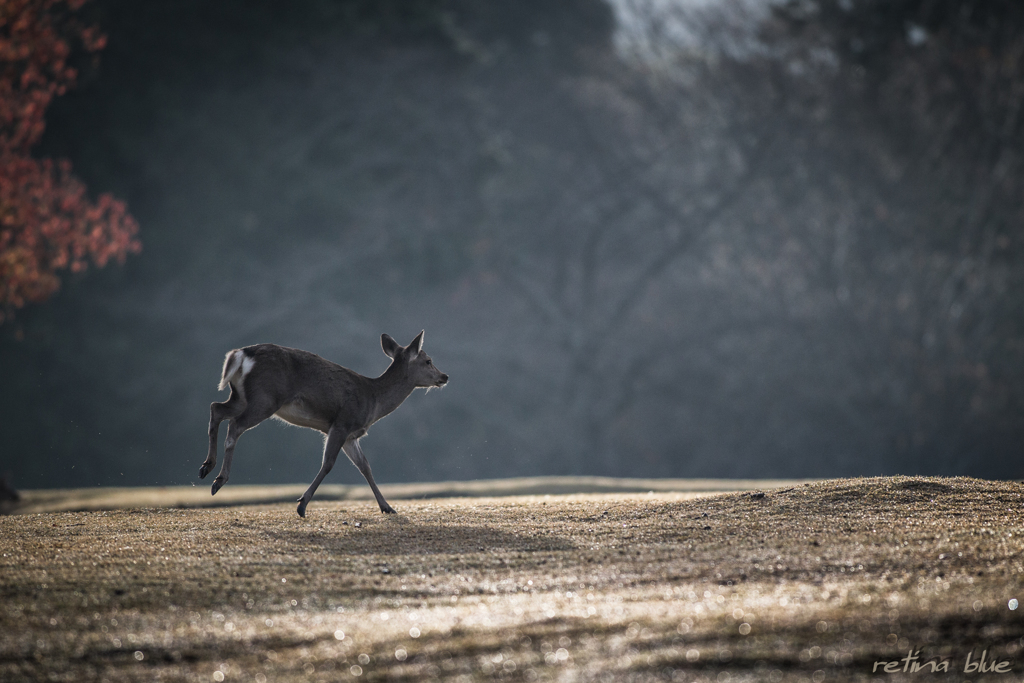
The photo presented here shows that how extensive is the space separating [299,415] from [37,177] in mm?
16198

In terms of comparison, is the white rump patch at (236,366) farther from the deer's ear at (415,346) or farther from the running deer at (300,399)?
the deer's ear at (415,346)

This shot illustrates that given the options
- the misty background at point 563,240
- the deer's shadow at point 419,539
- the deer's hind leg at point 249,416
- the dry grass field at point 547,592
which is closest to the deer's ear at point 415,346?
the deer's hind leg at point 249,416

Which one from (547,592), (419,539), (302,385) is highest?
(302,385)

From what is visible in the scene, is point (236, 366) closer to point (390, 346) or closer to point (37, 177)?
point (390, 346)

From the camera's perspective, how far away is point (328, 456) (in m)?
9.05

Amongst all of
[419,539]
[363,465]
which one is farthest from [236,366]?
[419,539]

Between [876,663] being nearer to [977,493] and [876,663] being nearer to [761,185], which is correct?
[977,493]

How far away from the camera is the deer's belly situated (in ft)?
29.8

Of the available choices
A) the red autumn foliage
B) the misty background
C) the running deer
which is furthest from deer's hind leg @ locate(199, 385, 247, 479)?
the misty background

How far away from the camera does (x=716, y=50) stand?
102 ft

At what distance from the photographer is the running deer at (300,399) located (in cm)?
874

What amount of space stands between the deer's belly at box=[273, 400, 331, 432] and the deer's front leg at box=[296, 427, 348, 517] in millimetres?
158

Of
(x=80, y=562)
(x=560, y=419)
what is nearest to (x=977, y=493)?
(x=80, y=562)

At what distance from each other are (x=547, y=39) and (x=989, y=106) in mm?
12940
